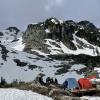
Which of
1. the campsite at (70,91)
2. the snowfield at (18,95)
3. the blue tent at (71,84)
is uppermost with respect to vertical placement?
the blue tent at (71,84)

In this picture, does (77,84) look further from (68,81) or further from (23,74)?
(23,74)

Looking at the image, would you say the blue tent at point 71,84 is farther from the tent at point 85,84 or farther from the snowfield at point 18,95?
the snowfield at point 18,95

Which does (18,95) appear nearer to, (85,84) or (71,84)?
(85,84)

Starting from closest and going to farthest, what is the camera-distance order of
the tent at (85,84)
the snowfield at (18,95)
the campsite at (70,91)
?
the snowfield at (18,95), the campsite at (70,91), the tent at (85,84)

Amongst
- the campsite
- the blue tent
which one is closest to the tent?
the campsite

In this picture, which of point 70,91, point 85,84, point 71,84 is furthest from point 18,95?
point 71,84

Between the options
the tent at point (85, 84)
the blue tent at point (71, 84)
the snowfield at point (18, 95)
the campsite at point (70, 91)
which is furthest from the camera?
the blue tent at point (71, 84)

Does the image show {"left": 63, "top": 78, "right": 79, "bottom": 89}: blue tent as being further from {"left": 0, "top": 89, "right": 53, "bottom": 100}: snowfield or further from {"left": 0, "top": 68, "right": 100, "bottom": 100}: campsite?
{"left": 0, "top": 89, "right": 53, "bottom": 100}: snowfield

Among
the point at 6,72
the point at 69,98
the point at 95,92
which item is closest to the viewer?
the point at 69,98

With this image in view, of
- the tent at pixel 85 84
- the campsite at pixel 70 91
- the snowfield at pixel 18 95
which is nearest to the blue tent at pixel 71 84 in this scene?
the campsite at pixel 70 91

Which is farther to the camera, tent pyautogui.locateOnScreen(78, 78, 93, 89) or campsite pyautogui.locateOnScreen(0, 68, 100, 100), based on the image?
tent pyautogui.locateOnScreen(78, 78, 93, 89)

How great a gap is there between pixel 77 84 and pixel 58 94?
5787 mm

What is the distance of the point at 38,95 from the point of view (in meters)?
A: 24.3

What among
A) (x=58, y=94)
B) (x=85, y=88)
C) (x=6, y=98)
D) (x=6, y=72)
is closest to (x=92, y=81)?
(x=85, y=88)
